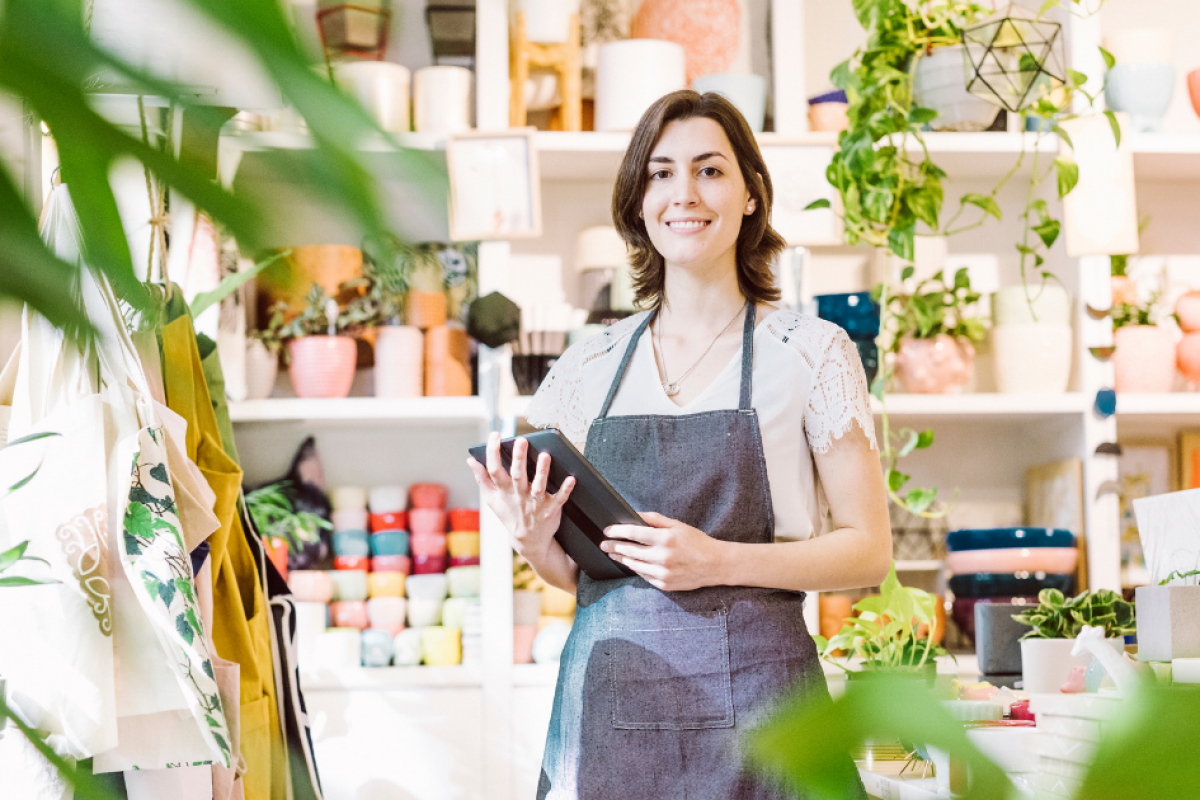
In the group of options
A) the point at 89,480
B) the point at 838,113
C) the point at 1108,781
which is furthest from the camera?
the point at 838,113

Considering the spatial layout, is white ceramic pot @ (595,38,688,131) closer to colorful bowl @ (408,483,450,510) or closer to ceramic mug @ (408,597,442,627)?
colorful bowl @ (408,483,450,510)

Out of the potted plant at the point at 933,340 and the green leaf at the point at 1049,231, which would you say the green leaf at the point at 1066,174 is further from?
the potted plant at the point at 933,340

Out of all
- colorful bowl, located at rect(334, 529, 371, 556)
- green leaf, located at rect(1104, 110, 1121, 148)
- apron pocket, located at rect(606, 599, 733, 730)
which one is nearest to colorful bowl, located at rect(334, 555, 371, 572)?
colorful bowl, located at rect(334, 529, 371, 556)

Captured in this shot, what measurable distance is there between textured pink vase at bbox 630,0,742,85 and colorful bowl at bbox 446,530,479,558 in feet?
3.60

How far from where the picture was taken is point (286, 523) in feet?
7.72

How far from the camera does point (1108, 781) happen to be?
11 cm

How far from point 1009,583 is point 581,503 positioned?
4.71 ft

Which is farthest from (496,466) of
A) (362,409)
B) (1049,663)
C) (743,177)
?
(362,409)

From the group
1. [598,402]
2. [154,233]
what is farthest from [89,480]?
[154,233]

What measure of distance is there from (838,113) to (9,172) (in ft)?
8.23

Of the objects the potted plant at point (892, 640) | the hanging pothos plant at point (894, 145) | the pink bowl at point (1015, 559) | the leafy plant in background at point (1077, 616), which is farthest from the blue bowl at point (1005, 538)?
the leafy plant in background at point (1077, 616)

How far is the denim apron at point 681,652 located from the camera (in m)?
1.15

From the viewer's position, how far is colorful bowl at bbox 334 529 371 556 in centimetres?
238

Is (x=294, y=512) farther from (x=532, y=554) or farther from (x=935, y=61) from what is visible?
(x=935, y=61)
